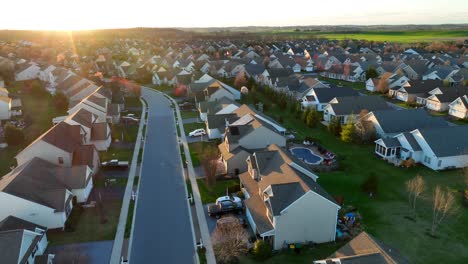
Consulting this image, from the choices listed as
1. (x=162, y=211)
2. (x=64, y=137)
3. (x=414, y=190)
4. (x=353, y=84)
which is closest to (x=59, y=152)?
(x=64, y=137)

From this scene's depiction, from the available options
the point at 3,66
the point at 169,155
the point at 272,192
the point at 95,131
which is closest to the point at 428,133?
the point at 272,192

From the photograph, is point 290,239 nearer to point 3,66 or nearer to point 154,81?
point 154,81

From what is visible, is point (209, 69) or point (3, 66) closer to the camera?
point (3, 66)

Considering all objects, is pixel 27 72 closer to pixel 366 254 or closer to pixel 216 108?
pixel 216 108

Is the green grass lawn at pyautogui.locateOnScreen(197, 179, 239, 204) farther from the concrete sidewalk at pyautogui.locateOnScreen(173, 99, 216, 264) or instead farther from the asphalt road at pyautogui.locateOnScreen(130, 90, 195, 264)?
the asphalt road at pyautogui.locateOnScreen(130, 90, 195, 264)

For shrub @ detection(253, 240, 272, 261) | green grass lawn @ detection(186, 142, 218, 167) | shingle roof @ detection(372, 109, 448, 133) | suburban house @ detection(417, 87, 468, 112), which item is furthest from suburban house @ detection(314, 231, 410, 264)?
suburban house @ detection(417, 87, 468, 112)

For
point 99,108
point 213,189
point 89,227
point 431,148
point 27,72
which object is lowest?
point 213,189
